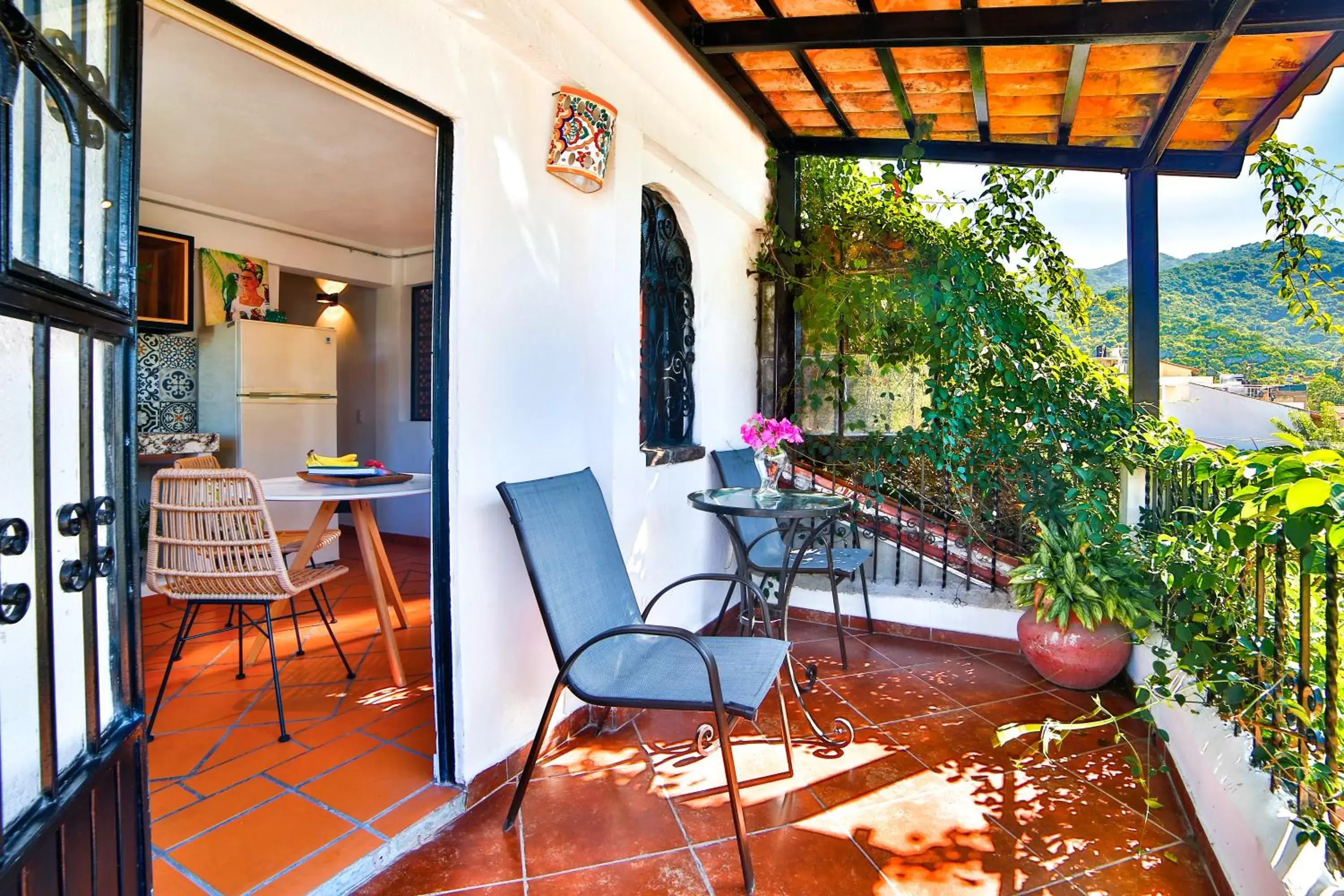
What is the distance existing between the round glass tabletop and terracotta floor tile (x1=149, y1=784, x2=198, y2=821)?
1870 mm

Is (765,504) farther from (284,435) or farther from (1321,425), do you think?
(284,435)

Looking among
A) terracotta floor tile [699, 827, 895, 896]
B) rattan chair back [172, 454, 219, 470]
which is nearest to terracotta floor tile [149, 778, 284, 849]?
terracotta floor tile [699, 827, 895, 896]

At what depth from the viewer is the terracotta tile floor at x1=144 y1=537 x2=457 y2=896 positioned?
5.77 feet

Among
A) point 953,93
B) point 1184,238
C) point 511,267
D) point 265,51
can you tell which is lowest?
point 511,267

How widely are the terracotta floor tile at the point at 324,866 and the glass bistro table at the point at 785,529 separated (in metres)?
1.24

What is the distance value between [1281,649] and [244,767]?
2856mm

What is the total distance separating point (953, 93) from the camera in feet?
11.5

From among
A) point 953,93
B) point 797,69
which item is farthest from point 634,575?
point 953,93

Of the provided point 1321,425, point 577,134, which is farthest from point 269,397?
point 1321,425

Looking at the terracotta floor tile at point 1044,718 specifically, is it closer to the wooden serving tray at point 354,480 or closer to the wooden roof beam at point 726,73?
the wooden serving tray at point 354,480

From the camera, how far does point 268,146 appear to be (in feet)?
12.0

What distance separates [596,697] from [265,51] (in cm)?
176

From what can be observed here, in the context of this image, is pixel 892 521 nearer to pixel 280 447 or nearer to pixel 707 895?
pixel 707 895

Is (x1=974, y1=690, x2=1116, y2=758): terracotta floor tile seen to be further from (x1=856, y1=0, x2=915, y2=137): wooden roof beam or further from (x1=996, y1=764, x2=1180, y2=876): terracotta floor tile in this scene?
(x1=856, y1=0, x2=915, y2=137): wooden roof beam
